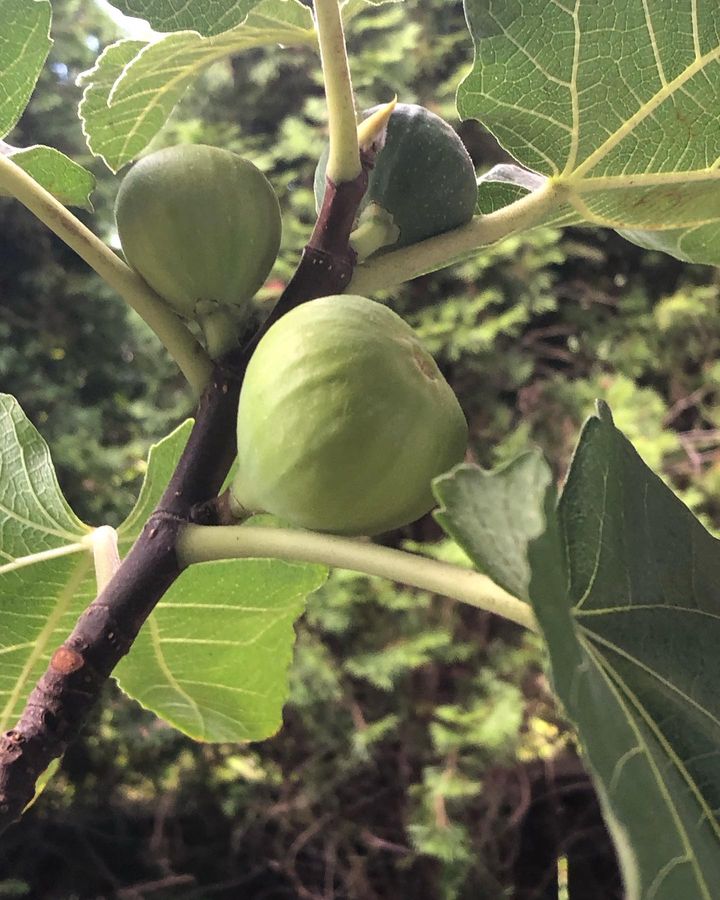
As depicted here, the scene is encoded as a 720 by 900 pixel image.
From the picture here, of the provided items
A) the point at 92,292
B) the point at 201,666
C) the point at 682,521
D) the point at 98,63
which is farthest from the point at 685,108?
the point at 92,292

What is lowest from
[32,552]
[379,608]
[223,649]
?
[379,608]

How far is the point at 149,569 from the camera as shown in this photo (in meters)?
0.45

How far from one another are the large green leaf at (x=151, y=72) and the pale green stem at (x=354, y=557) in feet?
0.96

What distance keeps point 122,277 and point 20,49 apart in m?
0.17

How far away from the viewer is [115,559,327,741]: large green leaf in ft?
2.32

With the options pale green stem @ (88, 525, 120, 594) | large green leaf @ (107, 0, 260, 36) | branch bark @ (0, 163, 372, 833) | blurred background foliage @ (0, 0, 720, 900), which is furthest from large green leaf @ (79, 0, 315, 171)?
blurred background foliage @ (0, 0, 720, 900)

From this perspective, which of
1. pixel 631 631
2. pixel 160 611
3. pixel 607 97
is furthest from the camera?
pixel 160 611

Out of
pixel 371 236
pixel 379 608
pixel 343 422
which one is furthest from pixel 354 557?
pixel 379 608

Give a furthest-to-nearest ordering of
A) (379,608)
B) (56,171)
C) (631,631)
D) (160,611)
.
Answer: (379,608), (160,611), (56,171), (631,631)

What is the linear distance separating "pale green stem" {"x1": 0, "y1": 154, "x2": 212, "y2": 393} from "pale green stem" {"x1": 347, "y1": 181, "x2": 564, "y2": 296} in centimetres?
10

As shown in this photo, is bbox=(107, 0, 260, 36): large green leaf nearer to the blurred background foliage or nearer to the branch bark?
the branch bark

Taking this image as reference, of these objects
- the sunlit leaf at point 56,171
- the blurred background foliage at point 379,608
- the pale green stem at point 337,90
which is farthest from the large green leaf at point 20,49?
the blurred background foliage at point 379,608

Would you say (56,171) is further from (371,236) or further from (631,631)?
(631,631)

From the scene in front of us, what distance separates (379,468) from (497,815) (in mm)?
1962
